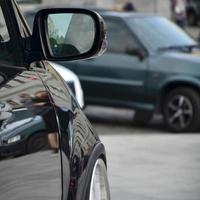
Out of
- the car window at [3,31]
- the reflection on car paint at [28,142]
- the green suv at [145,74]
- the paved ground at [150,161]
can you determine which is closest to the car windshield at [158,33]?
the green suv at [145,74]

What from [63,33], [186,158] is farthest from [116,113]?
[63,33]

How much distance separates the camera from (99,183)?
3.73 m

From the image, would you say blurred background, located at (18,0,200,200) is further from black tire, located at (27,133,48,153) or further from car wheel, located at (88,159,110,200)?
black tire, located at (27,133,48,153)

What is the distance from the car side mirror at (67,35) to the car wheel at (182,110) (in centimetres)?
687

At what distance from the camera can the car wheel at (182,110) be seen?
10.5 m

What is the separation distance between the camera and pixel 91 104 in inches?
443

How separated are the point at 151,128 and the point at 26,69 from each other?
7883mm

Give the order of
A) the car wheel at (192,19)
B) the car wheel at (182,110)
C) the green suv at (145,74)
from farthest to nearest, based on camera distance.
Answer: the car wheel at (192,19) → the green suv at (145,74) → the car wheel at (182,110)

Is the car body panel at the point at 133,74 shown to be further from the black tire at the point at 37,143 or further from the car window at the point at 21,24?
the black tire at the point at 37,143

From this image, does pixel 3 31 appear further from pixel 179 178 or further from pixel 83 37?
pixel 179 178

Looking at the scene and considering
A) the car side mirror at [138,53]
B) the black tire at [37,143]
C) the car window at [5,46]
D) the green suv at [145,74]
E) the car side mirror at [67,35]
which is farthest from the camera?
the car side mirror at [138,53]

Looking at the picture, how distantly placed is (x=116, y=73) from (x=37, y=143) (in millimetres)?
8047

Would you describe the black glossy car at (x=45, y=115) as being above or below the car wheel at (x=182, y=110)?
above

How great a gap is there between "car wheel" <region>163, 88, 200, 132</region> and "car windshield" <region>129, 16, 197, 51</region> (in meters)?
0.83
